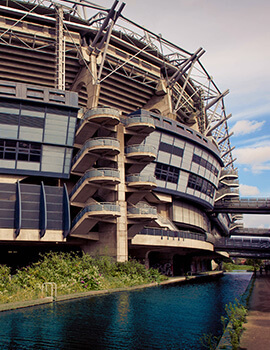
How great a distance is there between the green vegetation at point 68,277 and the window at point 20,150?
14594mm

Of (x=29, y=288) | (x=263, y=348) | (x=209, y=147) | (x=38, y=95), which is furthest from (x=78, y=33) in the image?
(x=263, y=348)

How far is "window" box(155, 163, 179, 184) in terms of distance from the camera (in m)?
56.0

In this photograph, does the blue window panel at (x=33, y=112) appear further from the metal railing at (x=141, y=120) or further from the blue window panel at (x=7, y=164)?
the metal railing at (x=141, y=120)

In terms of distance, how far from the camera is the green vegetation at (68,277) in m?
27.2

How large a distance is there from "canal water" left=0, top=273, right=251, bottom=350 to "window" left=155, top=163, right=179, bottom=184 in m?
31.1

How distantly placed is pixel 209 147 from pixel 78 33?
1112 inches

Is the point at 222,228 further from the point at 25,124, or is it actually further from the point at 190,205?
the point at 25,124

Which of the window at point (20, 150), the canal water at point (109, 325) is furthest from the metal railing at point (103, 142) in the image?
the canal water at point (109, 325)

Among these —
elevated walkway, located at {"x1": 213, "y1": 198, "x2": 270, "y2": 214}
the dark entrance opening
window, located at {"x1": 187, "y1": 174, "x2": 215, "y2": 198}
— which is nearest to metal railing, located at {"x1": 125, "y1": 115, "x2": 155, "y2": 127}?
window, located at {"x1": 187, "y1": 174, "x2": 215, "y2": 198}

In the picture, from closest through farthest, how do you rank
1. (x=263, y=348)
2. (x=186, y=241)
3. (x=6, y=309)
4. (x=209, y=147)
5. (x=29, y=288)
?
1. (x=263, y=348)
2. (x=6, y=309)
3. (x=29, y=288)
4. (x=186, y=241)
5. (x=209, y=147)

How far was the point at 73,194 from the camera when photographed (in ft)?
152

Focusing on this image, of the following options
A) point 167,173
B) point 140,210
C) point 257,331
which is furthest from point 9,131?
point 257,331

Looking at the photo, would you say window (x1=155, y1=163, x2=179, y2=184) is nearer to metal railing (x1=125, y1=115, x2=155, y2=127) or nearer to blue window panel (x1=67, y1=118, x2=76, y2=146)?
metal railing (x1=125, y1=115, x2=155, y2=127)

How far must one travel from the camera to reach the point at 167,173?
57.0 metres
